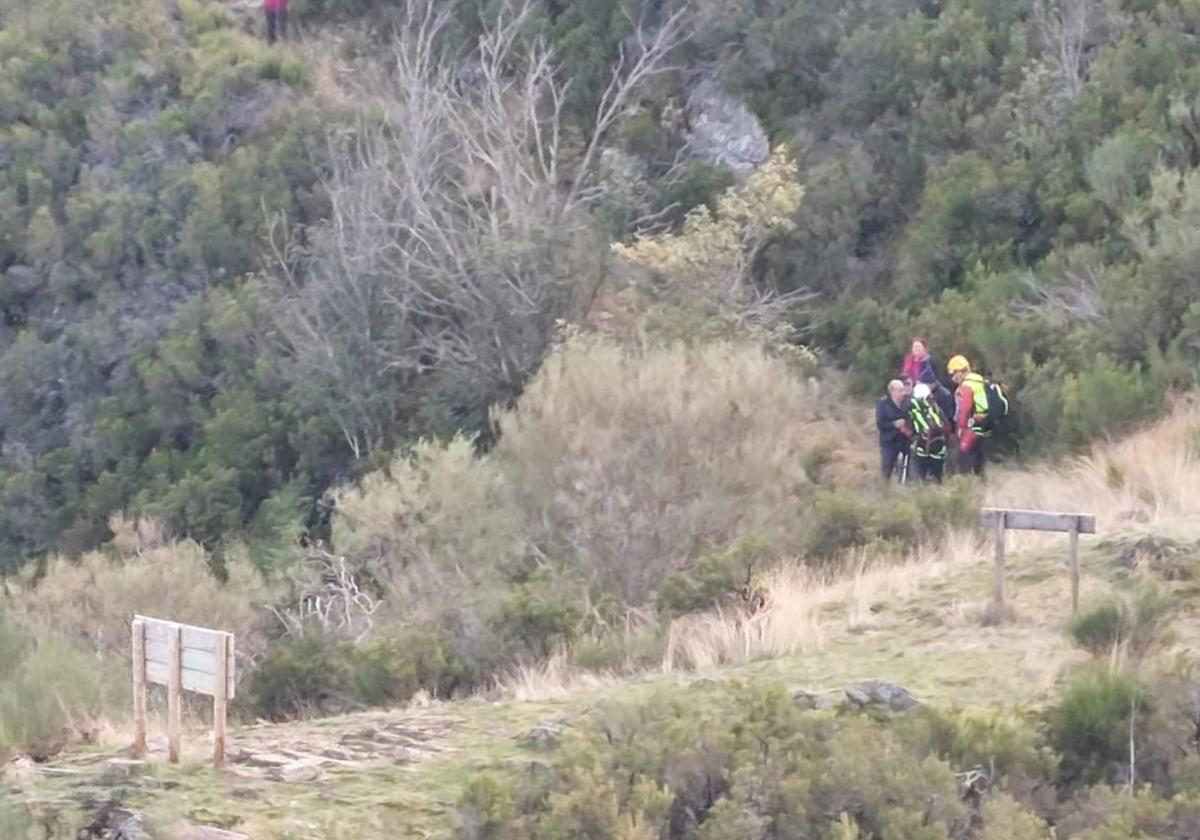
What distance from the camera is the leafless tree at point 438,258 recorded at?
74.0 ft

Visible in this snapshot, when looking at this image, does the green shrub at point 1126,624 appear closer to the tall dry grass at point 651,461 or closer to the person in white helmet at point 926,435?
the tall dry grass at point 651,461

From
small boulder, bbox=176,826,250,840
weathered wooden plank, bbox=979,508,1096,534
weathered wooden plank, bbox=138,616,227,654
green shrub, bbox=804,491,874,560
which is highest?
weathered wooden plank, bbox=138,616,227,654

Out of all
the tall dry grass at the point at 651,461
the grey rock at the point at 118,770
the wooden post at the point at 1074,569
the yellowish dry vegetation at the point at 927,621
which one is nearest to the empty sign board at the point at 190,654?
the grey rock at the point at 118,770

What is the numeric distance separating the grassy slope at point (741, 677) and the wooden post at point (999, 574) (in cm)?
11

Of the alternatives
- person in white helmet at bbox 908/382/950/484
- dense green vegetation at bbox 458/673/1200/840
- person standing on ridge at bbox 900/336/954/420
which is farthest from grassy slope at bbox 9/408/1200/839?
person standing on ridge at bbox 900/336/954/420

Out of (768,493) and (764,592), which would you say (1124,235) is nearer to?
(768,493)

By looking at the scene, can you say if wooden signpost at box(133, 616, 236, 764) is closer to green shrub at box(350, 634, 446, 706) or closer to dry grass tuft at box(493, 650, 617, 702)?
dry grass tuft at box(493, 650, 617, 702)

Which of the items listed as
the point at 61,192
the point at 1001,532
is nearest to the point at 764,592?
the point at 1001,532

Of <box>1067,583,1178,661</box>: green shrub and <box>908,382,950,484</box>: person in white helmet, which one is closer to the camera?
<box>1067,583,1178,661</box>: green shrub

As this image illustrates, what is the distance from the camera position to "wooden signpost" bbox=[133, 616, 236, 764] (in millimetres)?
7266

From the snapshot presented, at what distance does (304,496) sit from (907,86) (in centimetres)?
968

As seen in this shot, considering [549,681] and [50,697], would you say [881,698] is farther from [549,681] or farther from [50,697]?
[50,697]

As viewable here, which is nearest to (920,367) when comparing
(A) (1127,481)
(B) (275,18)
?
(A) (1127,481)

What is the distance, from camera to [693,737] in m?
7.26
